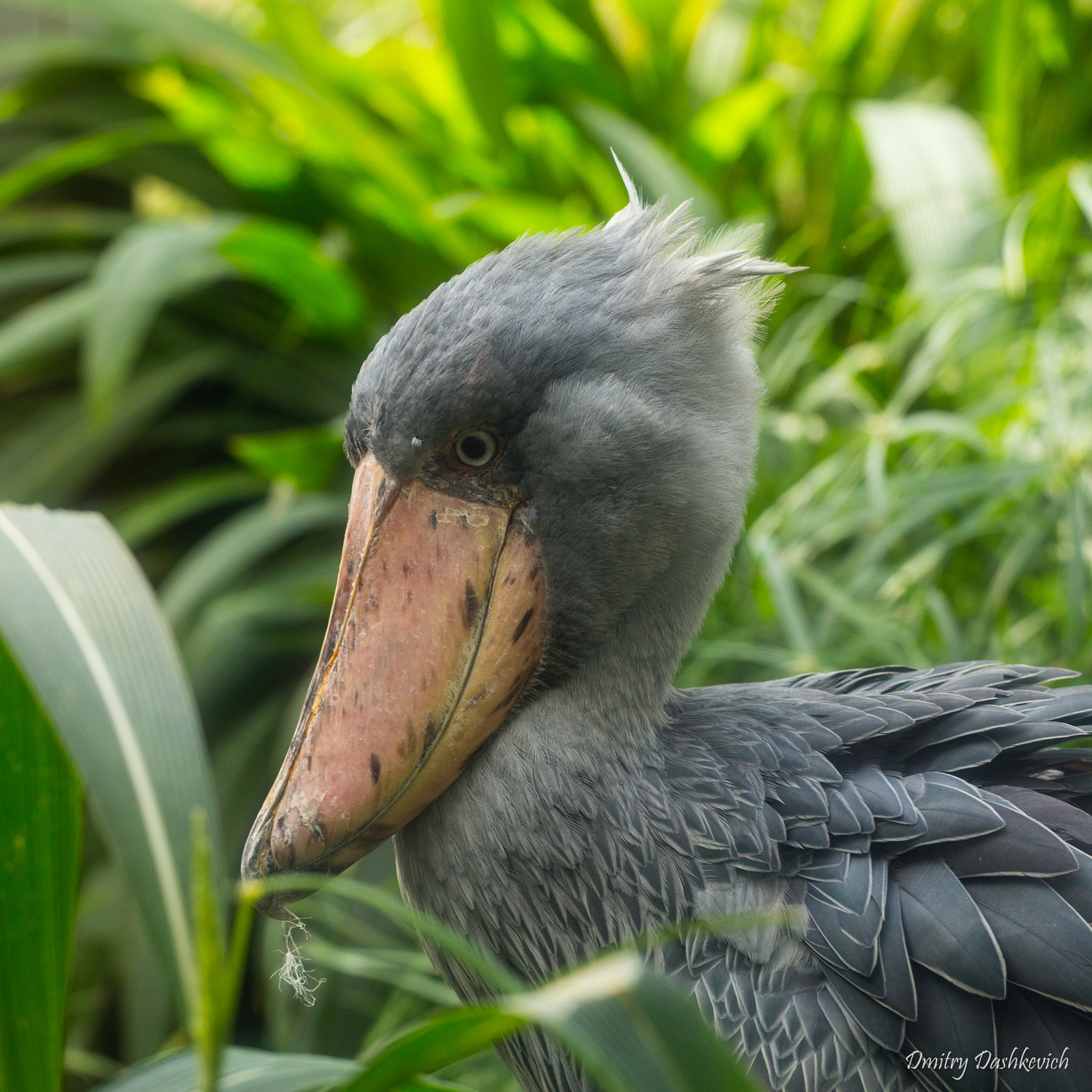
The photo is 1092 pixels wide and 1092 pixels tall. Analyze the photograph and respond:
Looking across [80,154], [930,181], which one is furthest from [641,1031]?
[80,154]

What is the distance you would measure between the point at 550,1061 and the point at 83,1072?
1.19 metres

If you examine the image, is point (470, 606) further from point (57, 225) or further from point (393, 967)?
point (57, 225)

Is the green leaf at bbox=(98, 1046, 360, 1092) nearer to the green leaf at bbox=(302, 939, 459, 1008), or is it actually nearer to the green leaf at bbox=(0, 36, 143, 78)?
the green leaf at bbox=(302, 939, 459, 1008)

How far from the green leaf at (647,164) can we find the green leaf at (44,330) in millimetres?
1010

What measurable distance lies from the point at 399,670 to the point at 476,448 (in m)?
0.18

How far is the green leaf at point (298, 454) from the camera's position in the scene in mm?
1911

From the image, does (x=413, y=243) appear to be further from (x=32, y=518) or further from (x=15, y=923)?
(x=15, y=923)

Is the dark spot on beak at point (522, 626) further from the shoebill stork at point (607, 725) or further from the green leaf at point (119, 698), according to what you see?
the green leaf at point (119, 698)

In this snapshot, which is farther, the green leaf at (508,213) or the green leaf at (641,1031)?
the green leaf at (508,213)

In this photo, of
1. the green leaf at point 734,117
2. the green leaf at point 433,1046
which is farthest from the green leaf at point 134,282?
the green leaf at point 433,1046

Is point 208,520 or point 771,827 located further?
point 208,520

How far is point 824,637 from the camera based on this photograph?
1437mm

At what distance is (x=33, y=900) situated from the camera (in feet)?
2.25

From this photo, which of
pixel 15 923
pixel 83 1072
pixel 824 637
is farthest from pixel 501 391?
pixel 83 1072
